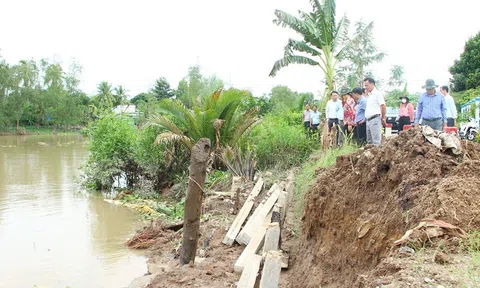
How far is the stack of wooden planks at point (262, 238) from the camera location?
4711mm

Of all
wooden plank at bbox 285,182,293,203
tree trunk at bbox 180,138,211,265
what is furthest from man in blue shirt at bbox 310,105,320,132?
tree trunk at bbox 180,138,211,265

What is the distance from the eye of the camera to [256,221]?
6.95m

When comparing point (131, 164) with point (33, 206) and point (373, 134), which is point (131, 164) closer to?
point (33, 206)

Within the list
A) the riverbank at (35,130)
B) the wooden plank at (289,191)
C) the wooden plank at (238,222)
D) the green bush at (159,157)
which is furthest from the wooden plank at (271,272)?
the riverbank at (35,130)

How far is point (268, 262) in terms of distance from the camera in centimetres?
472

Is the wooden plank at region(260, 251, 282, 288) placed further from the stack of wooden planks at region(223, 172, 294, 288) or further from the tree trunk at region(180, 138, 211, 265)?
the tree trunk at region(180, 138, 211, 265)

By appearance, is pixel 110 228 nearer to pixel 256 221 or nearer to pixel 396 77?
pixel 256 221

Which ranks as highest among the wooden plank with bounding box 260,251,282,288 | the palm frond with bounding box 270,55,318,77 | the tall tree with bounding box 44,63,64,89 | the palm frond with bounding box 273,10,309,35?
the tall tree with bounding box 44,63,64,89

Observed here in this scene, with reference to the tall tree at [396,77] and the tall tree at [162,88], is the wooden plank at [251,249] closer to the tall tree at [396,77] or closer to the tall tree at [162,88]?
the tall tree at [396,77]

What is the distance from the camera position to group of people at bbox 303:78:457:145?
8.10 m

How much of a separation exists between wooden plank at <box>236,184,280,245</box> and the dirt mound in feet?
4.14

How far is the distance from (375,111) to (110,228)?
256 inches

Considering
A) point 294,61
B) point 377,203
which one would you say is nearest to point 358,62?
point 294,61

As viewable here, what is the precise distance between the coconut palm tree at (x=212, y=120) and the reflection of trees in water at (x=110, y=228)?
2.47 meters
